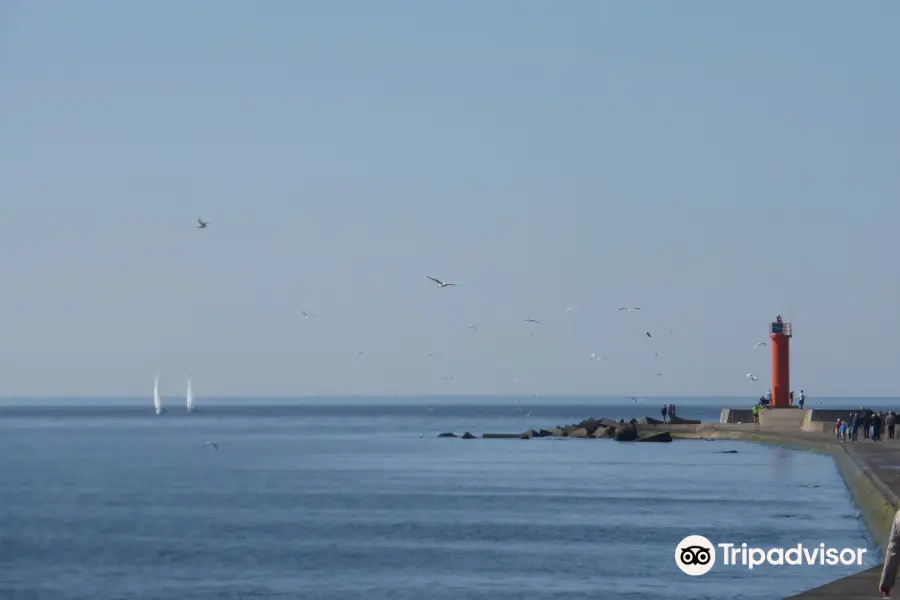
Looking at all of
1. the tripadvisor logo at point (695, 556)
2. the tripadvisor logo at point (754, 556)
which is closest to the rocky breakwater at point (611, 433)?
the tripadvisor logo at point (695, 556)

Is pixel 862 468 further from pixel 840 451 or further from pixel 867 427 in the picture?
pixel 867 427

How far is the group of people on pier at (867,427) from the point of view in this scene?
5738 centimetres

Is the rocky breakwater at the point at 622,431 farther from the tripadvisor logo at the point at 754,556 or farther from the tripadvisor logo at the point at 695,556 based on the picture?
the tripadvisor logo at the point at 754,556

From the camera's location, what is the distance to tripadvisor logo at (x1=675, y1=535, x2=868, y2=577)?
2875cm

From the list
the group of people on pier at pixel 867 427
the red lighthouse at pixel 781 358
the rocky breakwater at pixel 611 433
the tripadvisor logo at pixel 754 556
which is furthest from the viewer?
the rocky breakwater at pixel 611 433

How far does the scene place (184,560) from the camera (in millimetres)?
33500

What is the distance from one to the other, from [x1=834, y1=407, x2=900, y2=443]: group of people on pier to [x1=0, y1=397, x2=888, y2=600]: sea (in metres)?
2.08

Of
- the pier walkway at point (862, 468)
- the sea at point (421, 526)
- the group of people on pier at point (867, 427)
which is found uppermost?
the group of people on pier at point (867, 427)

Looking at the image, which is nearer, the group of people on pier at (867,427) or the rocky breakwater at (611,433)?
the group of people on pier at (867,427)

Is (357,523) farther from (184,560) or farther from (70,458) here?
(70,458)

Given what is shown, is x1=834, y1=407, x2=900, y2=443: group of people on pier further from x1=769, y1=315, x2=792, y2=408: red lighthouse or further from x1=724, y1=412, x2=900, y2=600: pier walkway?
x1=769, y1=315, x2=792, y2=408: red lighthouse

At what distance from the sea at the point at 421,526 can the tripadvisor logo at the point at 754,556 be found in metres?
0.32

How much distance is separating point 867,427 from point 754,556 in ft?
99.2

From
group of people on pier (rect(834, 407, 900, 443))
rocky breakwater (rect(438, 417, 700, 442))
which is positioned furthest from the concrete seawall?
group of people on pier (rect(834, 407, 900, 443))
